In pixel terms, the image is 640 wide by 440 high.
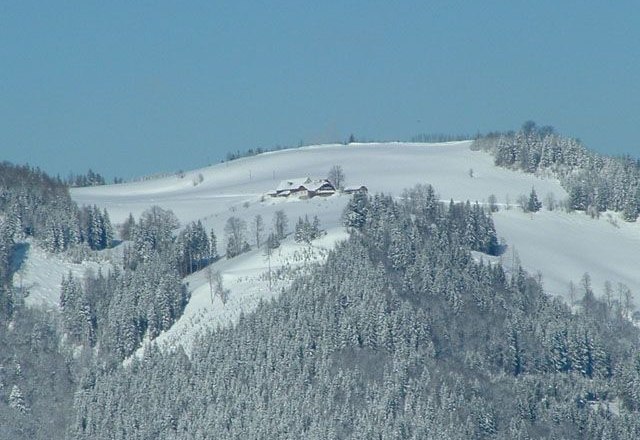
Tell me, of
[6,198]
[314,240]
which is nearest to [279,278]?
[314,240]

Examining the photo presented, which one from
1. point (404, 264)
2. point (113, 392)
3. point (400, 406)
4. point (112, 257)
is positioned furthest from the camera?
point (112, 257)

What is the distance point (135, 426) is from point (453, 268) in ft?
110

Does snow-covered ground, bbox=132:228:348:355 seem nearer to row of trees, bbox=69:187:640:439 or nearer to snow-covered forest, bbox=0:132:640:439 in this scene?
snow-covered forest, bbox=0:132:640:439

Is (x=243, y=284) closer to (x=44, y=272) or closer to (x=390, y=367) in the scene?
(x=390, y=367)

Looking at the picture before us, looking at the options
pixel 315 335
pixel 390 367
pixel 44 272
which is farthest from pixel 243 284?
pixel 44 272

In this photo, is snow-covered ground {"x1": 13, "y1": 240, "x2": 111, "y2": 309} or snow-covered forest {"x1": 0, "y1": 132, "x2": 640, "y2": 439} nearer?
snow-covered forest {"x1": 0, "y1": 132, "x2": 640, "y2": 439}

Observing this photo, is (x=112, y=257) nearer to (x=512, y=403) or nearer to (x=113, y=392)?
(x=113, y=392)

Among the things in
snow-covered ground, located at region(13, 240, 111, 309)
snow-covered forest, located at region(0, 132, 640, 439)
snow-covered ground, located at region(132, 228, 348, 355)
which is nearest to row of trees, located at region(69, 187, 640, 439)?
snow-covered forest, located at region(0, 132, 640, 439)

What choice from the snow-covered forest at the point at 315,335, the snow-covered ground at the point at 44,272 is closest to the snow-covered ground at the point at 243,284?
the snow-covered forest at the point at 315,335

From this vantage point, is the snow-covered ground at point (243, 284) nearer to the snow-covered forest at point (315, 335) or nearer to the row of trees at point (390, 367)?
the snow-covered forest at point (315, 335)

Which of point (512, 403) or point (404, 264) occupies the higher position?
point (404, 264)

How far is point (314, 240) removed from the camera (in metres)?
177

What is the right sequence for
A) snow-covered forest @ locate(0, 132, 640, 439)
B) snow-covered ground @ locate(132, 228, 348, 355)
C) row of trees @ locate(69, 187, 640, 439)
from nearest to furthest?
1. row of trees @ locate(69, 187, 640, 439)
2. snow-covered forest @ locate(0, 132, 640, 439)
3. snow-covered ground @ locate(132, 228, 348, 355)

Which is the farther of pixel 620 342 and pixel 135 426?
pixel 620 342
